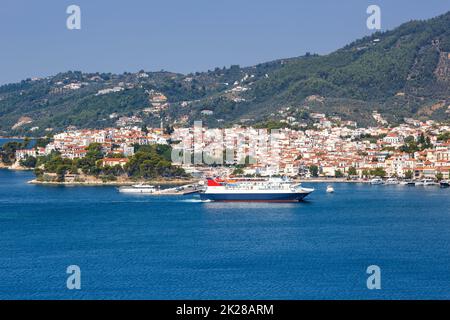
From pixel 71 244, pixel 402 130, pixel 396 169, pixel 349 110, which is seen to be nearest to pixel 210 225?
pixel 71 244

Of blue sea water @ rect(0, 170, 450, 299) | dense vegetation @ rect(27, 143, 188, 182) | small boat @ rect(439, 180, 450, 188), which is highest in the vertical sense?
dense vegetation @ rect(27, 143, 188, 182)

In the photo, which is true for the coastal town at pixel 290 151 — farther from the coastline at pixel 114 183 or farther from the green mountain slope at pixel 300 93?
the green mountain slope at pixel 300 93

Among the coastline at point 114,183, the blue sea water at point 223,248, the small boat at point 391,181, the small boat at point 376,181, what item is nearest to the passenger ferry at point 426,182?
the small boat at point 391,181

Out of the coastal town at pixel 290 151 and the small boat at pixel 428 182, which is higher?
the coastal town at pixel 290 151

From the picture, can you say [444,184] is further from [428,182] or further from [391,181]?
[391,181]

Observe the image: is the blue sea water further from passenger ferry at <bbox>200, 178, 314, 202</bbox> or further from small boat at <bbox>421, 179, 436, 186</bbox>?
small boat at <bbox>421, 179, 436, 186</bbox>

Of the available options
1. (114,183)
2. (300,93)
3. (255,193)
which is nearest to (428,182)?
(255,193)

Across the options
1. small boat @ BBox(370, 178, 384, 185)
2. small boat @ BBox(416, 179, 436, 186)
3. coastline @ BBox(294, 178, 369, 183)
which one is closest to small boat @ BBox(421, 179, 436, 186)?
small boat @ BBox(416, 179, 436, 186)
